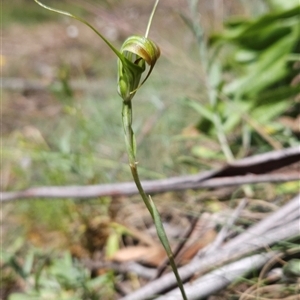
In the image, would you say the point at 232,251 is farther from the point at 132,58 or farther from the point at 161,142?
the point at 161,142

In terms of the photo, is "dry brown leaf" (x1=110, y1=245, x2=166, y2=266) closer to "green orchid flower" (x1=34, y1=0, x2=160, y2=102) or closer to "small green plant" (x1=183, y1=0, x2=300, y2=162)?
"small green plant" (x1=183, y1=0, x2=300, y2=162)

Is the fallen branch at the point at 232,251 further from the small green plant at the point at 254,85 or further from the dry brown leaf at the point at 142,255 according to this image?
the small green plant at the point at 254,85

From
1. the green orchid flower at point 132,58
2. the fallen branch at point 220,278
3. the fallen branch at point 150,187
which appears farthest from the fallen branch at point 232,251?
the green orchid flower at point 132,58

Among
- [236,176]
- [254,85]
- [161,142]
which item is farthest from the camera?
[161,142]

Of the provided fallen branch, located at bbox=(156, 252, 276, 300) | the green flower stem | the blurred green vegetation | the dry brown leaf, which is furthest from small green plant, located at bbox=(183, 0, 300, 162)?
the green flower stem

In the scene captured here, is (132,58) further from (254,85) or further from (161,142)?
(161,142)

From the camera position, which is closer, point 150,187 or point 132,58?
point 132,58

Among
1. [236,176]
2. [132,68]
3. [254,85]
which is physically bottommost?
[132,68]

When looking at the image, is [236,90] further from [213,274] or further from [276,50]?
[213,274]

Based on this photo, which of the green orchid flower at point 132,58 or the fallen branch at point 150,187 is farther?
the fallen branch at point 150,187

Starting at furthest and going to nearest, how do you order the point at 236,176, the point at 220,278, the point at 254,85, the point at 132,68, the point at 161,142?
the point at 161,142 → the point at 254,85 → the point at 236,176 → the point at 220,278 → the point at 132,68

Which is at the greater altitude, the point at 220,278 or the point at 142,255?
the point at 142,255

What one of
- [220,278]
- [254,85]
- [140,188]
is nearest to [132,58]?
[140,188]
